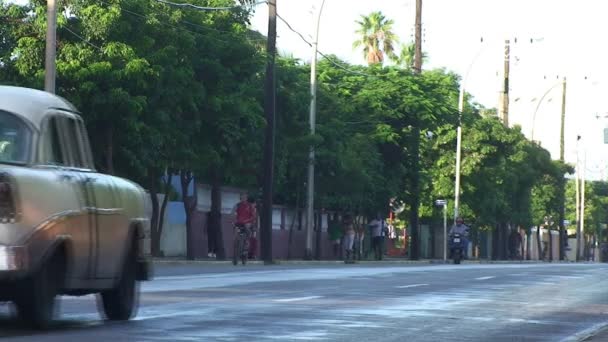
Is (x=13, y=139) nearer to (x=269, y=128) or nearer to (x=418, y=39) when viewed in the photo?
(x=269, y=128)

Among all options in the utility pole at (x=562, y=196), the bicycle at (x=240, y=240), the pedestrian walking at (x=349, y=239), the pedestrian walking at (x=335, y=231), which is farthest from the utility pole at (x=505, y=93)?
the bicycle at (x=240, y=240)

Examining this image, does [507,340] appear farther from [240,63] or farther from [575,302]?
[240,63]

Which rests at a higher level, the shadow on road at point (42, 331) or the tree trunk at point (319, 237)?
the tree trunk at point (319, 237)

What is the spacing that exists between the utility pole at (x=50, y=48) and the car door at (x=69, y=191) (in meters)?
18.9

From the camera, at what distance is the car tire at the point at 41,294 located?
40.3ft

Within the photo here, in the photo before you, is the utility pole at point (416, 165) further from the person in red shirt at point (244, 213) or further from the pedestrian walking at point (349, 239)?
the person in red shirt at point (244, 213)

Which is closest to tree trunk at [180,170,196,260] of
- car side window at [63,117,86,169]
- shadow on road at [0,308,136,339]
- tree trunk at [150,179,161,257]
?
tree trunk at [150,179,161,257]

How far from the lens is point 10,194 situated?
38.7 ft

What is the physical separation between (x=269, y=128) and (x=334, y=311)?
28.4 m

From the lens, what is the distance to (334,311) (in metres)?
17.5

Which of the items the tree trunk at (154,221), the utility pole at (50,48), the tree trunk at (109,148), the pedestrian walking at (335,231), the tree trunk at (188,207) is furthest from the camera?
the pedestrian walking at (335,231)

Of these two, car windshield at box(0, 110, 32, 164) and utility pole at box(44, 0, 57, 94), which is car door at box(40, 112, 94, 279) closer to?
car windshield at box(0, 110, 32, 164)

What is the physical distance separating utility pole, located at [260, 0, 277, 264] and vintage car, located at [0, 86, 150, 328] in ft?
99.6

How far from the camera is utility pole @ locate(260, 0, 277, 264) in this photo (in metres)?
45.3
